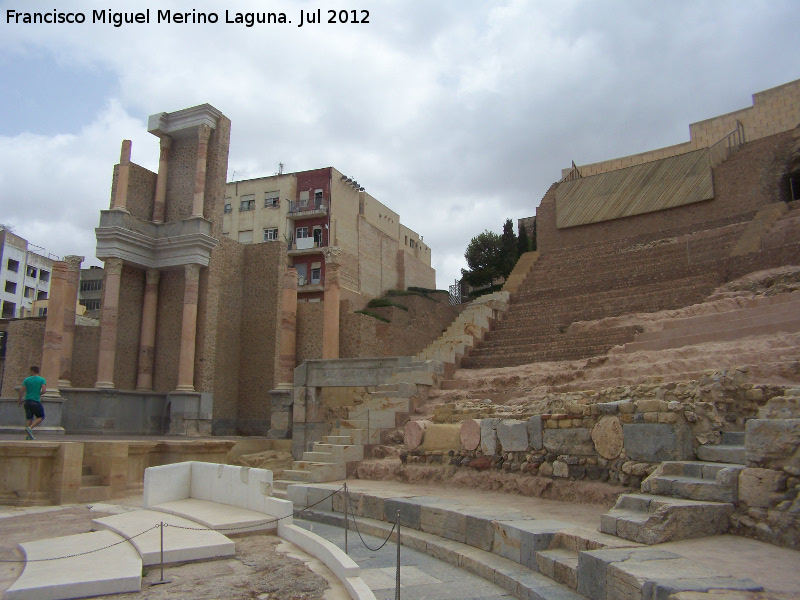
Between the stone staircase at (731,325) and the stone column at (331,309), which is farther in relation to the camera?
the stone column at (331,309)

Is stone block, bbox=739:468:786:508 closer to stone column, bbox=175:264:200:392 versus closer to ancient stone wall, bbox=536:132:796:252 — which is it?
ancient stone wall, bbox=536:132:796:252

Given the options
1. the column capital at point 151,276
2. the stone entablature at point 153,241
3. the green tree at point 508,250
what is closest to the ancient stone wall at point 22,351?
the column capital at point 151,276

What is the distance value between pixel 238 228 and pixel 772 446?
4015cm

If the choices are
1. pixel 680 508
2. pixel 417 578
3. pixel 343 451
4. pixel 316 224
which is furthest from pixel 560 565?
pixel 316 224

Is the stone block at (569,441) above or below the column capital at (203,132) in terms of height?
below

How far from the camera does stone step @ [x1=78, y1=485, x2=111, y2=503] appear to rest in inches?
384

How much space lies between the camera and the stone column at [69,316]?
21797 mm

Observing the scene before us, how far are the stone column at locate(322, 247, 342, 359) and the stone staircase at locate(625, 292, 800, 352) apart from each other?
32.4 ft

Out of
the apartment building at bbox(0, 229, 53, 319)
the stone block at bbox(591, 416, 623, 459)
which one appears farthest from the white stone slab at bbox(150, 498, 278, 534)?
the apartment building at bbox(0, 229, 53, 319)

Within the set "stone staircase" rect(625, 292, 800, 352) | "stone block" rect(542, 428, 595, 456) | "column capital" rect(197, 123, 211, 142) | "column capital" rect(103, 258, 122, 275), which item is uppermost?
"column capital" rect(197, 123, 211, 142)

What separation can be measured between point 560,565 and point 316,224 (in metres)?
36.4

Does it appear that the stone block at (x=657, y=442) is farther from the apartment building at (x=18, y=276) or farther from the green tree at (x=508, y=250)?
the apartment building at (x=18, y=276)

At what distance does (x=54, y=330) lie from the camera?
20297mm

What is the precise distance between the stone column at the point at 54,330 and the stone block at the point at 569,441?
57.2 ft
